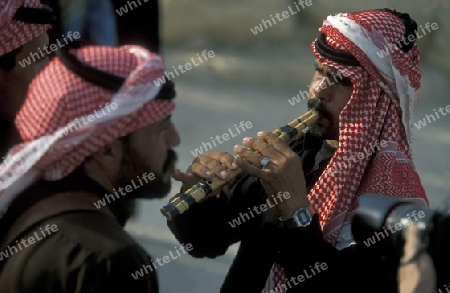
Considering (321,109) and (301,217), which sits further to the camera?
(321,109)

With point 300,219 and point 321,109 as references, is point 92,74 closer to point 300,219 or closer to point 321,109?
point 300,219

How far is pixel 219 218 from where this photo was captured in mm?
3963

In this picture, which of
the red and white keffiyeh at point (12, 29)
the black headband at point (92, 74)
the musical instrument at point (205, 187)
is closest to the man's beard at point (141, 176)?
the black headband at point (92, 74)

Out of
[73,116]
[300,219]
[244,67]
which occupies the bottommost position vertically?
[244,67]

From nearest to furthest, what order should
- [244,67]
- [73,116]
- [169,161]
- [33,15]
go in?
1. [73,116]
2. [169,161]
3. [33,15]
4. [244,67]

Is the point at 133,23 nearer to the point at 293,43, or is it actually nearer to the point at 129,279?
the point at 293,43

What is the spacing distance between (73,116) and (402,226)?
3.07 ft

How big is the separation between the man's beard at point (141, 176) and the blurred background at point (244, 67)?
11.0 ft

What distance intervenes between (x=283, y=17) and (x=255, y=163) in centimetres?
550

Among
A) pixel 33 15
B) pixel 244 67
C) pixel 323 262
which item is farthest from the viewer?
pixel 244 67

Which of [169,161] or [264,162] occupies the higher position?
[169,161]

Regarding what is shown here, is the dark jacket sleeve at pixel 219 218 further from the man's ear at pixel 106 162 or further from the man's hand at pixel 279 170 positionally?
the man's ear at pixel 106 162

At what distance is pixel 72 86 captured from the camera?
9.19 feet

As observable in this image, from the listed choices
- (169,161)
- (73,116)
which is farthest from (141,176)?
(73,116)
